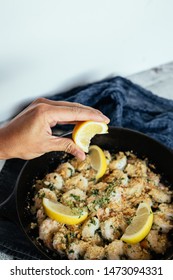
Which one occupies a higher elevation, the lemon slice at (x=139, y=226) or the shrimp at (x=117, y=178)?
the shrimp at (x=117, y=178)

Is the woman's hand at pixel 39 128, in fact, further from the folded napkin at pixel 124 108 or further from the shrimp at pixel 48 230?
the folded napkin at pixel 124 108

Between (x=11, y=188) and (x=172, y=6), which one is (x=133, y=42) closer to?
(x=172, y=6)

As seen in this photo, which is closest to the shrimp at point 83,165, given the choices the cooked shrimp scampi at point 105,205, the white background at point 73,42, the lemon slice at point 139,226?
the cooked shrimp scampi at point 105,205

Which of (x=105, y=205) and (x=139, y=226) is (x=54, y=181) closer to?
(x=105, y=205)

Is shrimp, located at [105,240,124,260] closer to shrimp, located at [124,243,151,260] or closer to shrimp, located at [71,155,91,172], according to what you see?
shrimp, located at [124,243,151,260]

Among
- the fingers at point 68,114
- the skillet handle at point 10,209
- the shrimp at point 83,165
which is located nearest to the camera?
the fingers at point 68,114

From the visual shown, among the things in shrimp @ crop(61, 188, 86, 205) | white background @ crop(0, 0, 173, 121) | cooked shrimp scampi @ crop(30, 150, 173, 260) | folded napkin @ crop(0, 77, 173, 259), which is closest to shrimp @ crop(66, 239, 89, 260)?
cooked shrimp scampi @ crop(30, 150, 173, 260)
